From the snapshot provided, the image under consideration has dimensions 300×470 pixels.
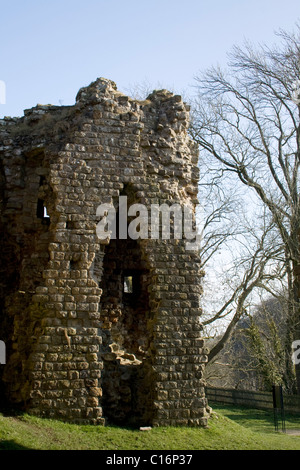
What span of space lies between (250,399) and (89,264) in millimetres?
9813

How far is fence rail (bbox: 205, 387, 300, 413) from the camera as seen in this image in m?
14.8

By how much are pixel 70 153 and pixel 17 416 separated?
453 centimetres

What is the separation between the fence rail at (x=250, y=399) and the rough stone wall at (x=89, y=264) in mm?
6784

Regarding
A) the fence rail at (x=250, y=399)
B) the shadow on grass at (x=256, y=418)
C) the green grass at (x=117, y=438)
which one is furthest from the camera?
the fence rail at (x=250, y=399)

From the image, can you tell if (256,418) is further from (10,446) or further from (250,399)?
(10,446)

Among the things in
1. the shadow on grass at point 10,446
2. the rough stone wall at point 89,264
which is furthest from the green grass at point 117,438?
the rough stone wall at point 89,264

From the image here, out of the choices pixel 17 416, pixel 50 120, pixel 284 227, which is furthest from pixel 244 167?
pixel 17 416

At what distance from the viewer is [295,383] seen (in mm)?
17391

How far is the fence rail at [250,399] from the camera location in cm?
1476

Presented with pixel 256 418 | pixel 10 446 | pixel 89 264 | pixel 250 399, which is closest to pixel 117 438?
pixel 10 446

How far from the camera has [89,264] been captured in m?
8.56

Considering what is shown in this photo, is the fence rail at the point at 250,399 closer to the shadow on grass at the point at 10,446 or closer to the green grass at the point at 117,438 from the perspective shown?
the green grass at the point at 117,438
